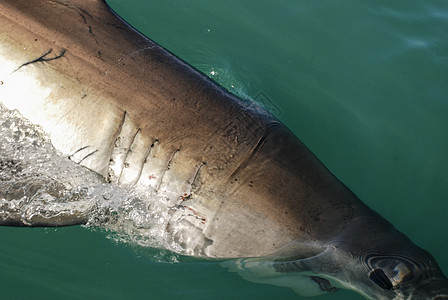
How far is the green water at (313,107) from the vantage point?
3143 millimetres

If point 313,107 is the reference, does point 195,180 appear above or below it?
below

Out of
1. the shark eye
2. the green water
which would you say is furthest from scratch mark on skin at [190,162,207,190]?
the shark eye

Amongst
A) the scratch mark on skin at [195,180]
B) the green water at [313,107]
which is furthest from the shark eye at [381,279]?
the scratch mark on skin at [195,180]

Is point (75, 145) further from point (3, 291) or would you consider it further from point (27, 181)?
point (3, 291)

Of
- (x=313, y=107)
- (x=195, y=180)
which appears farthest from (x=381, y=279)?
(x=313, y=107)

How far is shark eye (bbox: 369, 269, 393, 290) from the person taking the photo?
2652mm

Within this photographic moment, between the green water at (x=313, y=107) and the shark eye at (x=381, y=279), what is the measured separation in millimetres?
495

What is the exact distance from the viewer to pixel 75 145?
2.97 metres

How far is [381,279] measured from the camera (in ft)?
8.77

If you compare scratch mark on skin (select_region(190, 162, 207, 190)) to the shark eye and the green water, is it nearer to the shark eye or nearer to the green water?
the green water

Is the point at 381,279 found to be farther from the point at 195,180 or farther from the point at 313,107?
the point at 313,107

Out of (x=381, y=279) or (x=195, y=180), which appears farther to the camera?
(x=195, y=180)

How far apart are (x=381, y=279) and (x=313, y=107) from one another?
2180 mm

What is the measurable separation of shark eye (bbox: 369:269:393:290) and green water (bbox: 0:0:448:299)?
50 cm
